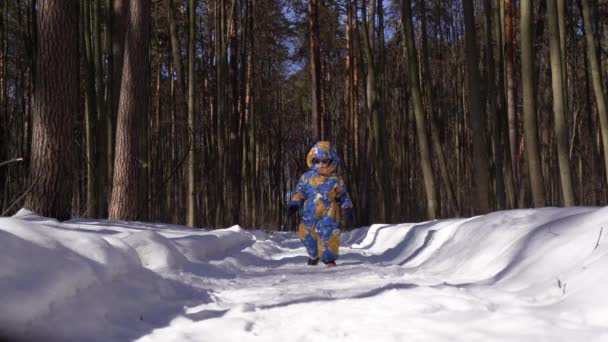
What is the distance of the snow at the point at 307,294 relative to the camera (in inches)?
86.5

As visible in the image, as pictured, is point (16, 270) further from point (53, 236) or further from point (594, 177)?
point (594, 177)

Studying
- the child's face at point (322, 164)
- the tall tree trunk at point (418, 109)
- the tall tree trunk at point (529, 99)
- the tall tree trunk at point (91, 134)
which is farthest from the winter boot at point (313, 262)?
the tall tree trunk at point (91, 134)

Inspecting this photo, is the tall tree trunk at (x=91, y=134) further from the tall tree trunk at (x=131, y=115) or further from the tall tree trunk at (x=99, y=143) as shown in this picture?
the tall tree trunk at (x=131, y=115)

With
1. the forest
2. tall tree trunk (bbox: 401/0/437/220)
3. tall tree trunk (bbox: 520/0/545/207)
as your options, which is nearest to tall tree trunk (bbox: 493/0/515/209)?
the forest

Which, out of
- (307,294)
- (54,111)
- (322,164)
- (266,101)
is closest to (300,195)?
(322,164)

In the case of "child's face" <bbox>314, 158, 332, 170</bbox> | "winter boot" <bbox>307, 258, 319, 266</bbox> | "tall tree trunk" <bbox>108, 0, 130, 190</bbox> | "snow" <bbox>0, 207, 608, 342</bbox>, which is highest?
"tall tree trunk" <bbox>108, 0, 130, 190</bbox>

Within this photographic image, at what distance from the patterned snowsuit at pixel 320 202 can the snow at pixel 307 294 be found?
157cm

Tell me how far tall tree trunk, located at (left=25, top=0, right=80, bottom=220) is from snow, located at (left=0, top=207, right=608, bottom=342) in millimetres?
3058

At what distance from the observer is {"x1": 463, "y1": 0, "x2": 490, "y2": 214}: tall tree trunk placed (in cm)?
897

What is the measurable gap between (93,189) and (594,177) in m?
14.9

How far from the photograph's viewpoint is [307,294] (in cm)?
340

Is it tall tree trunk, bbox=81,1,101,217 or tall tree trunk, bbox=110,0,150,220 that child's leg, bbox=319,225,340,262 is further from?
tall tree trunk, bbox=81,1,101,217

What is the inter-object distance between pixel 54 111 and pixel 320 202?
144 inches

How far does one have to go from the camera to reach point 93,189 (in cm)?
992
